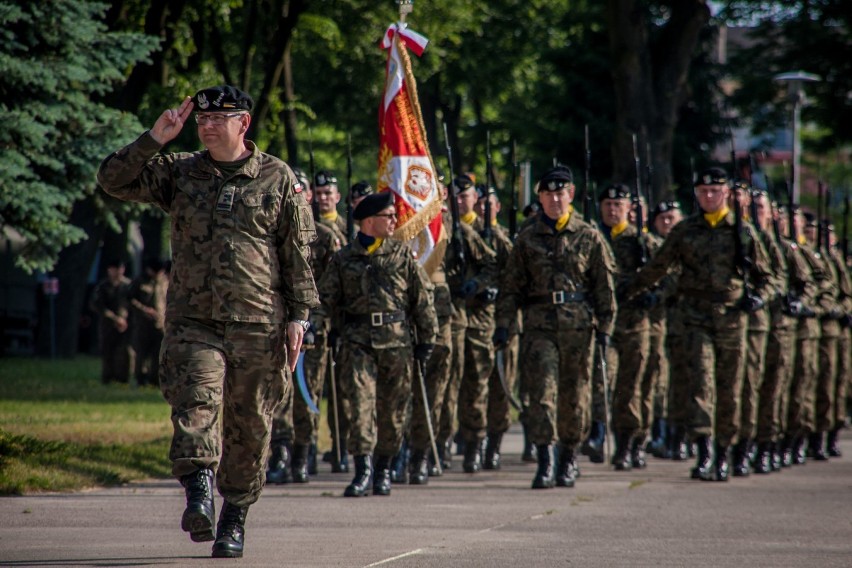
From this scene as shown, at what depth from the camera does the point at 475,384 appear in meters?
14.3

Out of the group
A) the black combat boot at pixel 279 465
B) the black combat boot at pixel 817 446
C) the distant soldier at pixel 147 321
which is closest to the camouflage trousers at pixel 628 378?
the black combat boot at pixel 817 446

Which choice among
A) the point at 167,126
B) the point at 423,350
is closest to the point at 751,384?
the point at 423,350

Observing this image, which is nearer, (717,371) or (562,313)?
(562,313)

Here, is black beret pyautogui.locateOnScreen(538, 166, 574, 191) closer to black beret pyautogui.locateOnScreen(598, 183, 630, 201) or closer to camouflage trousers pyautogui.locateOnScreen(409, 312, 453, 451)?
camouflage trousers pyautogui.locateOnScreen(409, 312, 453, 451)

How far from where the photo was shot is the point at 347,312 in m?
11.9

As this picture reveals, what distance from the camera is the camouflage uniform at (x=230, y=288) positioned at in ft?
25.3

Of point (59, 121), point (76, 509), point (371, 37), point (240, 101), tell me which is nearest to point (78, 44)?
point (59, 121)

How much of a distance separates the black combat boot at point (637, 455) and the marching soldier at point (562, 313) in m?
2.26

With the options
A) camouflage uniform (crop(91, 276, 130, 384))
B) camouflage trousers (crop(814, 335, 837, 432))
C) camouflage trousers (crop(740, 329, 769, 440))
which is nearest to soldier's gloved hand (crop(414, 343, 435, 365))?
camouflage trousers (crop(740, 329, 769, 440))

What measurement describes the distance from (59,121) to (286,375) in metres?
5.96

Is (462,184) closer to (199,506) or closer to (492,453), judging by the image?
(492,453)

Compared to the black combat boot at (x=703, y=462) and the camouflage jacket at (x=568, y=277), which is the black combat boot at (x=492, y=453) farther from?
the camouflage jacket at (x=568, y=277)

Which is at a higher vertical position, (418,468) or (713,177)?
(713,177)

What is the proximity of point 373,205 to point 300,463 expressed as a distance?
7.98 ft
